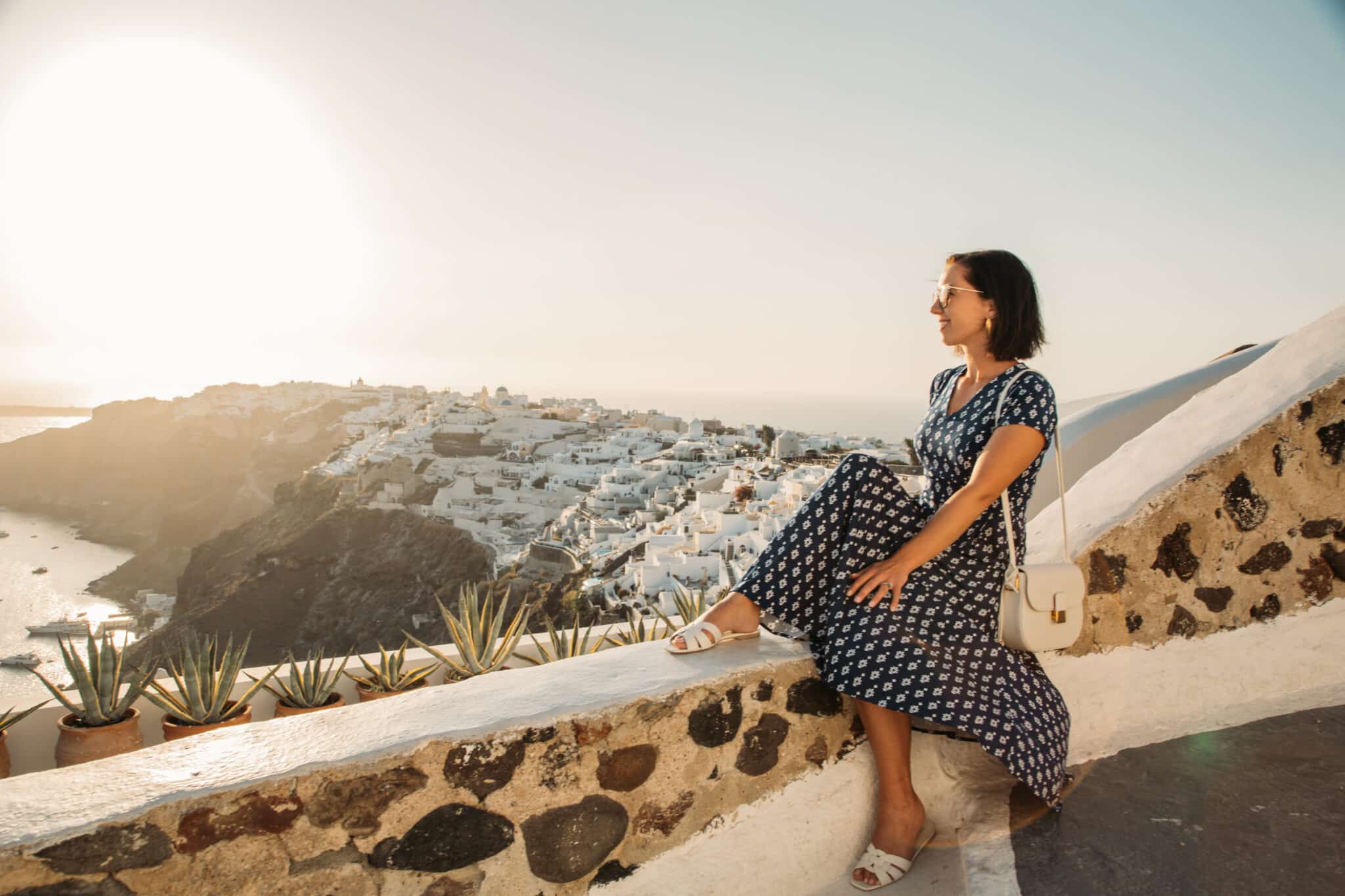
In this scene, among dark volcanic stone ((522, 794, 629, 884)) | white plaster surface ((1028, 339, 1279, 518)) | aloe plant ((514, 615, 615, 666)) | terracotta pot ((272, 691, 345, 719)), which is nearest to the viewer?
dark volcanic stone ((522, 794, 629, 884))

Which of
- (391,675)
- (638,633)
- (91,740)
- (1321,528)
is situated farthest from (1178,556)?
(91,740)

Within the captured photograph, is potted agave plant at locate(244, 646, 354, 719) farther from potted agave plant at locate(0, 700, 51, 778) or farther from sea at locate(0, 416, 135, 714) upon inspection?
sea at locate(0, 416, 135, 714)

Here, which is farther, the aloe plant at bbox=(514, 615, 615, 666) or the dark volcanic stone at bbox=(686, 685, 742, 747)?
the aloe plant at bbox=(514, 615, 615, 666)

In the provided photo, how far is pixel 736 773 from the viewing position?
1540mm

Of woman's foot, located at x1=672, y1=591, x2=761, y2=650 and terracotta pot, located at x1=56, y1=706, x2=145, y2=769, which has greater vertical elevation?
woman's foot, located at x1=672, y1=591, x2=761, y2=650

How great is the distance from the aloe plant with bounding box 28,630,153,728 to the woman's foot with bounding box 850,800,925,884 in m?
1.92

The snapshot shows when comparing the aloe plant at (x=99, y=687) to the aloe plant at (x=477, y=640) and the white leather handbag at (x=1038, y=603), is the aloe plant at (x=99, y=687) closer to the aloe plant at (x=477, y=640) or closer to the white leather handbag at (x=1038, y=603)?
the aloe plant at (x=477, y=640)

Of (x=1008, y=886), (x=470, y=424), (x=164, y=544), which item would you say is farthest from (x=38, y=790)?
(x=470, y=424)

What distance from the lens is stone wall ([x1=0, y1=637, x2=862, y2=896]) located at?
3.43 feet

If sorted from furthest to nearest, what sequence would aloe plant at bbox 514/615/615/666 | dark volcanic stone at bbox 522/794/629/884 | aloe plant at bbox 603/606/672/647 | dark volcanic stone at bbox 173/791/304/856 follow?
1. aloe plant at bbox 603/606/672/647
2. aloe plant at bbox 514/615/615/666
3. dark volcanic stone at bbox 522/794/629/884
4. dark volcanic stone at bbox 173/791/304/856

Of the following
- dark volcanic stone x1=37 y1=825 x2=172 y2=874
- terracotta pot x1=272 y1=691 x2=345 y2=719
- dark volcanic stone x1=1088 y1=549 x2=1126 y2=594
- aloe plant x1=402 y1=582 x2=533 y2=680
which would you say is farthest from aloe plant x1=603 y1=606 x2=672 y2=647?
dark volcanic stone x1=37 y1=825 x2=172 y2=874

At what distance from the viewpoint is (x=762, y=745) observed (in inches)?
61.7

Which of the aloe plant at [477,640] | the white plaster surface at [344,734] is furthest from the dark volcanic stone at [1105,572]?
the aloe plant at [477,640]

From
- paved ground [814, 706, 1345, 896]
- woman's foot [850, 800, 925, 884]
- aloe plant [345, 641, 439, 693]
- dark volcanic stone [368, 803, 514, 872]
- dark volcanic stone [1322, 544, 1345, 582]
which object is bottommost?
paved ground [814, 706, 1345, 896]
